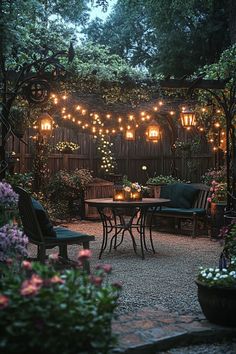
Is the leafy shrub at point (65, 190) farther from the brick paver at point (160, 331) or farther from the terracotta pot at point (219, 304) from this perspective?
the terracotta pot at point (219, 304)

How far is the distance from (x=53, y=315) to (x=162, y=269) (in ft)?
12.6

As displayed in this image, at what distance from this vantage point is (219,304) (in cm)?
336

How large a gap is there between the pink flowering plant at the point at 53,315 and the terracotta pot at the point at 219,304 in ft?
4.15

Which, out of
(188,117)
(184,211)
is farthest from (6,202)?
(188,117)

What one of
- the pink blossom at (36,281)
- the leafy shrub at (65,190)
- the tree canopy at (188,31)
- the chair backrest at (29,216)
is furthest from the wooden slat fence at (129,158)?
the pink blossom at (36,281)

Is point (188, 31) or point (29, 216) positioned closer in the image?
point (29, 216)

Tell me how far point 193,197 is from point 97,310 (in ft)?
23.5

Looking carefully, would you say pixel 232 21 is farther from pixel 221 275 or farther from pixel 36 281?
pixel 36 281

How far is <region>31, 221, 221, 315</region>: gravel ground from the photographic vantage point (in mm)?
4230

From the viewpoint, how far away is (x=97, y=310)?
2.26m

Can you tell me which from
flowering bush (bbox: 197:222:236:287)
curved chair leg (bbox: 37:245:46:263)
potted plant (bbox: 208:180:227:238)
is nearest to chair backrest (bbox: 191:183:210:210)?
potted plant (bbox: 208:180:227:238)

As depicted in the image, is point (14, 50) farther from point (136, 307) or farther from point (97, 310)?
point (97, 310)

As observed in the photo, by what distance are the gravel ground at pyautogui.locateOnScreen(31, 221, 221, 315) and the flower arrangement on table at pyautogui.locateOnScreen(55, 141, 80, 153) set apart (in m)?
3.94

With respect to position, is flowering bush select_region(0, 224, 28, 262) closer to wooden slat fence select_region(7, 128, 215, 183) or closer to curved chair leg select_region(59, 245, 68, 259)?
curved chair leg select_region(59, 245, 68, 259)
